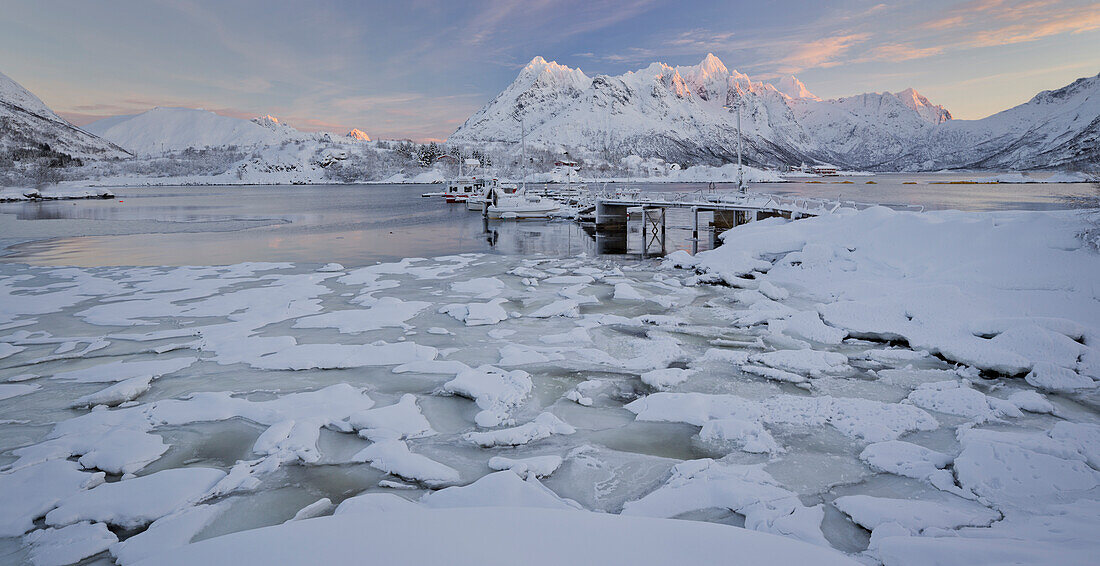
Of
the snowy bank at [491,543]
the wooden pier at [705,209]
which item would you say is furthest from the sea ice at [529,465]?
the wooden pier at [705,209]

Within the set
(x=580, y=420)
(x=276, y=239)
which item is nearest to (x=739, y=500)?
(x=580, y=420)

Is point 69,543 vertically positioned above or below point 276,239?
below

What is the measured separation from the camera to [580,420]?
831 cm

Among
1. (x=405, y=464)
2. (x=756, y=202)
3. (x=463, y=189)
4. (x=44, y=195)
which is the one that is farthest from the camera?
(x=44, y=195)

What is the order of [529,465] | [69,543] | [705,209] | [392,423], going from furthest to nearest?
[705,209]
[392,423]
[529,465]
[69,543]

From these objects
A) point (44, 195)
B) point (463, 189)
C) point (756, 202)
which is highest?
point (44, 195)

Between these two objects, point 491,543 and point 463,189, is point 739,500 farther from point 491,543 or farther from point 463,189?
point 463,189

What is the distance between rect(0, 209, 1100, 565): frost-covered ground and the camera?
4984 millimetres

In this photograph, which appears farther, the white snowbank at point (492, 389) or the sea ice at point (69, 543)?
the white snowbank at point (492, 389)

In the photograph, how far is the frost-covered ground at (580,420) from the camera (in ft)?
16.4

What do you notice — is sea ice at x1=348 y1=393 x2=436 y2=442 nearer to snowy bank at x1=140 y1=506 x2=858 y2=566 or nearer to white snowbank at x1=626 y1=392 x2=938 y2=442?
white snowbank at x1=626 y1=392 x2=938 y2=442

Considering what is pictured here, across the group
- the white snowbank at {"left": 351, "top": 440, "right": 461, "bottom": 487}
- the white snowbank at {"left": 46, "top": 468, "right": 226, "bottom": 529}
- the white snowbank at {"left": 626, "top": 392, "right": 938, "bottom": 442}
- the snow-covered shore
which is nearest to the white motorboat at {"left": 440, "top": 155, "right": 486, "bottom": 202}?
the snow-covered shore

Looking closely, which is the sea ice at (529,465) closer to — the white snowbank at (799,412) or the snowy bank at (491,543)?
→ the white snowbank at (799,412)

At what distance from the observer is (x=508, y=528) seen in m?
4.08
